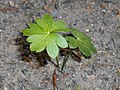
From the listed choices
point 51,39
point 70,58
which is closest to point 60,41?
point 51,39

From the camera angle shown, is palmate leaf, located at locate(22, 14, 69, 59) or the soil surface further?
the soil surface

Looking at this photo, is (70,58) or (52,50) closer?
(52,50)

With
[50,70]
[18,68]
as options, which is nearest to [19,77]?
[18,68]

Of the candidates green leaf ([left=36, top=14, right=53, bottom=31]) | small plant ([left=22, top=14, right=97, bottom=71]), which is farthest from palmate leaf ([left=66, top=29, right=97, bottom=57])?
green leaf ([left=36, top=14, right=53, bottom=31])

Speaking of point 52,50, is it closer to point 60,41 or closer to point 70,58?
point 60,41

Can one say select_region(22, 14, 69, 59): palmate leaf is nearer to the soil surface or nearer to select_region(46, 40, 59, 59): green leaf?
select_region(46, 40, 59, 59): green leaf

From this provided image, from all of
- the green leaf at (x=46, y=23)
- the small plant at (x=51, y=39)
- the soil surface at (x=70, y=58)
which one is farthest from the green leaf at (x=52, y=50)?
the soil surface at (x=70, y=58)
